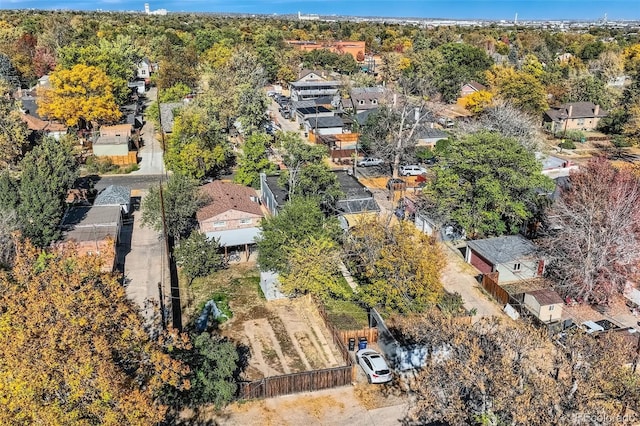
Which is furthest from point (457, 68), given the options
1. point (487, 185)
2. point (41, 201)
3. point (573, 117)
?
point (41, 201)

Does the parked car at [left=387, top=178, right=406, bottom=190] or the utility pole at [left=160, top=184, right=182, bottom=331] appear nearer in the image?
the utility pole at [left=160, top=184, right=182, bottom=331]

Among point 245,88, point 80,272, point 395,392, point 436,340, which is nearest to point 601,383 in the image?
point 436,340

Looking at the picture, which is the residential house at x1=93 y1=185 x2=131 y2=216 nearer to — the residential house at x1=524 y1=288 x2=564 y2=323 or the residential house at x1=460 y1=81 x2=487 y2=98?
the residential house at x1=524 y1=288 x2=564 y2=323

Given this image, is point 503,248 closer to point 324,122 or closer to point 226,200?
point 226,200

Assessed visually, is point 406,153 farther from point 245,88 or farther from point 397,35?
point 397,35

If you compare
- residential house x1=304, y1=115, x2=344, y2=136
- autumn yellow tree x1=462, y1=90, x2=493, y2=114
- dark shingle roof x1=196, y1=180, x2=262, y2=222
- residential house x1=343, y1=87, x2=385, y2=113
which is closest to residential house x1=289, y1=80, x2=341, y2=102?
residential house x1=343, y1=87, x2=385, y2=113
